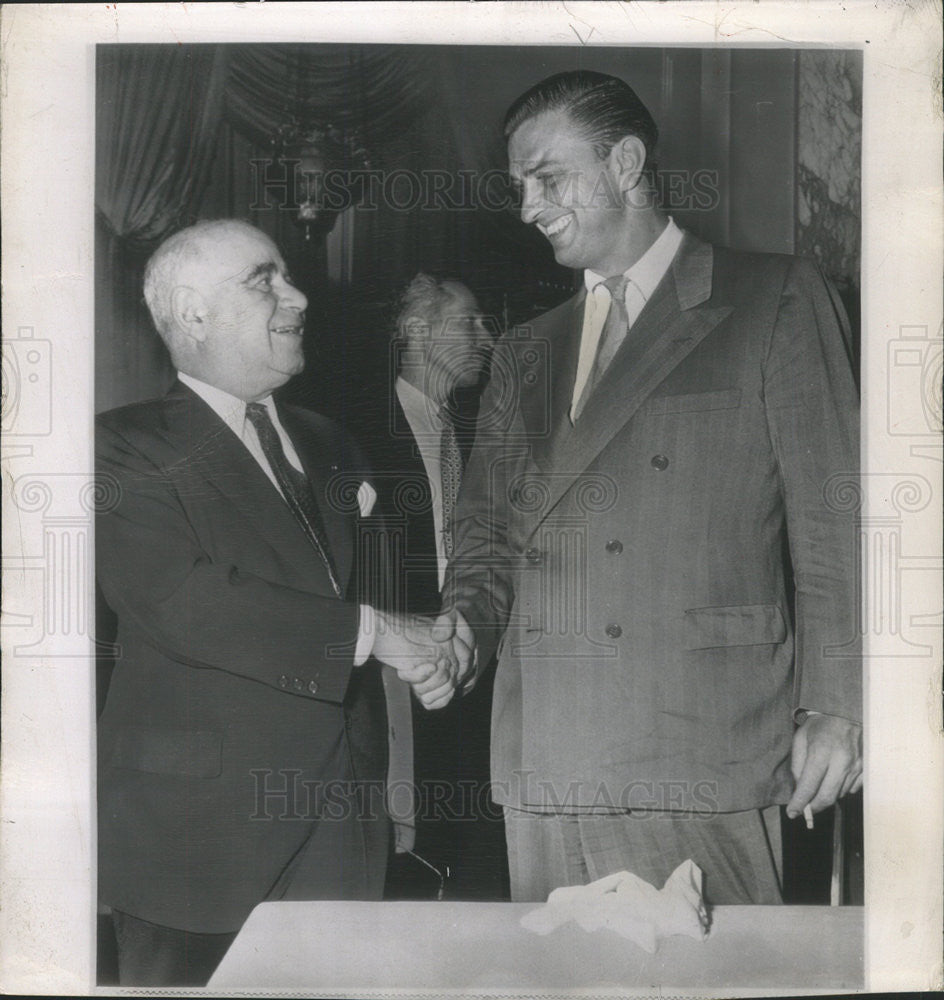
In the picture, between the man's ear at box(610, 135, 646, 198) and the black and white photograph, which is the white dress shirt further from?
the man's ear at box(610, 135, 646, 198)

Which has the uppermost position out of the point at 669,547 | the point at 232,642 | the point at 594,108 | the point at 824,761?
the point at 594,108

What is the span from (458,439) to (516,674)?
610mm

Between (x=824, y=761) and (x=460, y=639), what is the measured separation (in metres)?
0.97

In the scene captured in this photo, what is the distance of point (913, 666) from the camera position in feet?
9.62

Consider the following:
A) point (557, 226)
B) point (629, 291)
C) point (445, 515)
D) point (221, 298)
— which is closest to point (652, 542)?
point (445, 515)

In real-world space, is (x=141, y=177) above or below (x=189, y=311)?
above

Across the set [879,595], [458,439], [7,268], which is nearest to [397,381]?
[458,439]

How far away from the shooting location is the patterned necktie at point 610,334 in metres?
2.87

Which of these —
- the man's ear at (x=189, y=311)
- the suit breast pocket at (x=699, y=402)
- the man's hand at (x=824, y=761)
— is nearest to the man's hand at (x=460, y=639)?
the suit breast pocket at (x=699, y=402)

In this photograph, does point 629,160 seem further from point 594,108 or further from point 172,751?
point 172,751

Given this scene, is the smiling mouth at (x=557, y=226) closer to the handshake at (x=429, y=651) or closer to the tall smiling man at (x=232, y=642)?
the tall smiling man at (x=232, y=642)

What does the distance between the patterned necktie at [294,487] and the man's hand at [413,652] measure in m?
0.16

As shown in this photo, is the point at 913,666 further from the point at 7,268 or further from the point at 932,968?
the point at 7,268

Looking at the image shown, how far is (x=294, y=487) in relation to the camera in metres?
2.87
